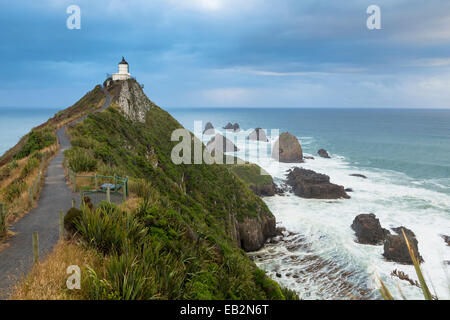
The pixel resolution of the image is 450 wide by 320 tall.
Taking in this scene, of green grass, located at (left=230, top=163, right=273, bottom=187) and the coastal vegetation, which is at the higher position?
the coastal vegetation

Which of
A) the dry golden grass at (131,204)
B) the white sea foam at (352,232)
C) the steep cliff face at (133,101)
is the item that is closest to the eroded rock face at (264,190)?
the white sea foam at (352,232)

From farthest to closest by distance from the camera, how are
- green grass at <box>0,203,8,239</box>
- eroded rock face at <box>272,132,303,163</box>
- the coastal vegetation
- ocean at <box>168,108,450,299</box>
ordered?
eroded rock face at <box>272,132,303,163</box> → ocean at <box>168,108,450,299</box> → the coastal vegetation → green grass at <box>0,203,8,239</box>

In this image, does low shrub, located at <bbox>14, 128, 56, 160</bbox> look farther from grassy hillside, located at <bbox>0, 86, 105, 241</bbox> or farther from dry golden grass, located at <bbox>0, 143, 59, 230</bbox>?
dry golden grass, located at <bbox>0, 143, 59, 230</bbox>

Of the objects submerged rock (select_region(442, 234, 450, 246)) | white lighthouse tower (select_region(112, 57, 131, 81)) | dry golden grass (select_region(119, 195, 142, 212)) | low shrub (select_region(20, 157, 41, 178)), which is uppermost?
white lighthouse tower (select_region(112, 57, 131, 81))

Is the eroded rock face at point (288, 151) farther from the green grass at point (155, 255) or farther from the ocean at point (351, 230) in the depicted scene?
the green grass at point (155, 255)

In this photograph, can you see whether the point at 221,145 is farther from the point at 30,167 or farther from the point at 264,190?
the point at 30,167

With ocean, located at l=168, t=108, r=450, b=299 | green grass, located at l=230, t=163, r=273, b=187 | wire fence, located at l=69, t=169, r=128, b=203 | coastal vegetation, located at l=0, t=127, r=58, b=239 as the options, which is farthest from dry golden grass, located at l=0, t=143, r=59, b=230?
green grass, located at l=230, t=163, r=273, b=187

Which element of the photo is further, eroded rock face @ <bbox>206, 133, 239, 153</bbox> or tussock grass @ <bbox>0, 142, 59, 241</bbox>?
eroded rock face @ <bbox>206, 133, 239, 153</bbox>
